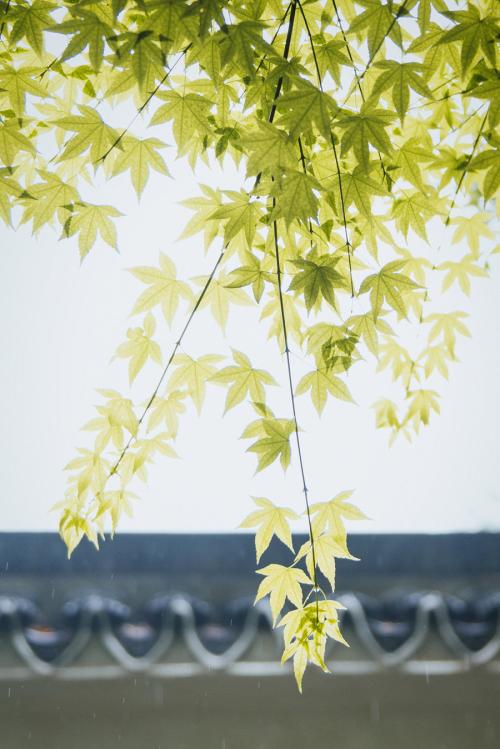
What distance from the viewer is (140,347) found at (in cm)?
143

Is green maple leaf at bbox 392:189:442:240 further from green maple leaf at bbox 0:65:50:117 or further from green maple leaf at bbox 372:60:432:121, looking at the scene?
green maple leaf at bbox 0:65:50:117

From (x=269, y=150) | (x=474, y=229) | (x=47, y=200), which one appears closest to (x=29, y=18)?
(x=47, y=200)

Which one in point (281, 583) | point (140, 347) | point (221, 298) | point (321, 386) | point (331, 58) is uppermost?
point (331, 58)

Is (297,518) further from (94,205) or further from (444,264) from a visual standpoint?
(444,264)

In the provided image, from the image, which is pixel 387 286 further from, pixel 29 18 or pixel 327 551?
pixel 29 18

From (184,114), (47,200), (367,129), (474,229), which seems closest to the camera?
(367,129)

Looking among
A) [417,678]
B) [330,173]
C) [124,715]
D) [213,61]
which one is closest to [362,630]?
[417,678]

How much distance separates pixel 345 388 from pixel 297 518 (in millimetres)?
285

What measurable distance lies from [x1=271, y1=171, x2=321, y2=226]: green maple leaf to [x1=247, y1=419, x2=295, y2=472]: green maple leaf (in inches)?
15.1

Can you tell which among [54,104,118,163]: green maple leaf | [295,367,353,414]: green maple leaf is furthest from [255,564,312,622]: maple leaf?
[54,104,118,163]: green maple leaf

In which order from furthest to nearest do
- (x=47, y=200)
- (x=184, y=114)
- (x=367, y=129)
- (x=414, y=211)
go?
1. (x=414, y=211)
2. (x=47, y=200)
3. (x=184, y=114)
4. (x=367, y=129)

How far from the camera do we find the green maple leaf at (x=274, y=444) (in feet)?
4.09

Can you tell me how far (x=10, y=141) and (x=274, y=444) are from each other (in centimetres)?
79

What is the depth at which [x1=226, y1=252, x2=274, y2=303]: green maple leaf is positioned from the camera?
1273 mm
